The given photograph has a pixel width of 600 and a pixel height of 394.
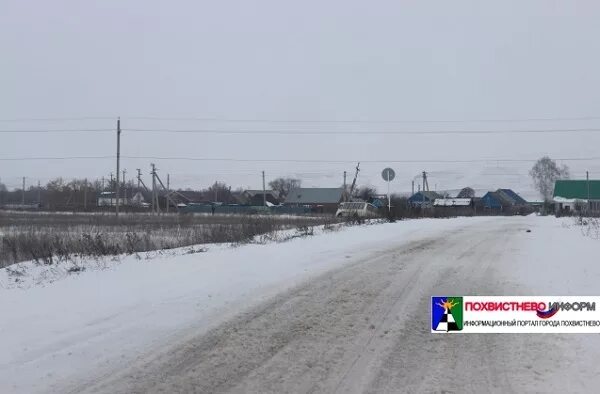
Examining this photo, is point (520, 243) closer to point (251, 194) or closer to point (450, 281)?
point (450, 281)

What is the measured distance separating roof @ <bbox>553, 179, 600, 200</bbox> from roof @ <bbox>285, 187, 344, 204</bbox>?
37.7m

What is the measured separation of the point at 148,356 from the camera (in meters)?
5.38

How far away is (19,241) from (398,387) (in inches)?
576

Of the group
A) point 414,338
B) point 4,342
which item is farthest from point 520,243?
point 4,342

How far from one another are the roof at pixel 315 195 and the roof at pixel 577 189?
37665 millimetres

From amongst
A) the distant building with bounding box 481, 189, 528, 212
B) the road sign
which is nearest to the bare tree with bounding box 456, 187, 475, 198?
the distant building with bounding box 481, 189, 528, 212

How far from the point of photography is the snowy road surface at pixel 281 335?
4.74 m

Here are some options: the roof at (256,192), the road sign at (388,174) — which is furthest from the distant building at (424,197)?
the road sign at (388,174)

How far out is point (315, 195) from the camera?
11150 cm

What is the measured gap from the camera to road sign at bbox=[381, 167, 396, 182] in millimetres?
28578

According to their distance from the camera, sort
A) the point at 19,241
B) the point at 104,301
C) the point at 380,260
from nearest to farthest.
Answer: the point at 104,301
the point at 380,260
the point at 19,241

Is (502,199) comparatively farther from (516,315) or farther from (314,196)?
(516,315)

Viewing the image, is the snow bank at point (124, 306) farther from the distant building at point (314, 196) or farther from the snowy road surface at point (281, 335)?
the distant building at point (314, 196)

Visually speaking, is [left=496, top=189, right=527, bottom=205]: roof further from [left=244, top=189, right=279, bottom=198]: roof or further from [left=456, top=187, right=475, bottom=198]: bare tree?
[left=244, top=189, right=279, bottom=198]: roof
